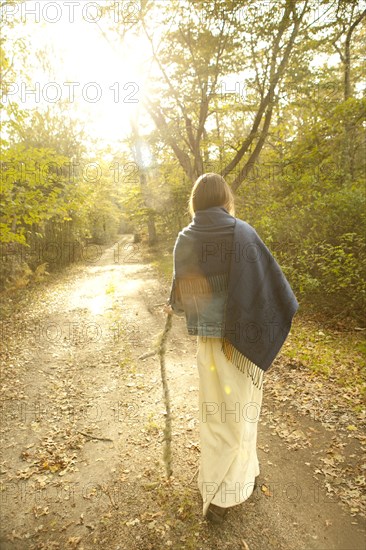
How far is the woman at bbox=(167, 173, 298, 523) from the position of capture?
252cm

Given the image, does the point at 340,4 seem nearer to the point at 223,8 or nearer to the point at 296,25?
the point at 296,25

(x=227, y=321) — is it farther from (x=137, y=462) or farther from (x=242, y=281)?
(x=137, y=462)

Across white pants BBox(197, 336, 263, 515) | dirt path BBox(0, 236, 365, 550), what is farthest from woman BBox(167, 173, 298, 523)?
dirt path BBox(0, 236, 365, 550)

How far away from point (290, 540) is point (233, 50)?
962 cm

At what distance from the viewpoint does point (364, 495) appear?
2992 mm

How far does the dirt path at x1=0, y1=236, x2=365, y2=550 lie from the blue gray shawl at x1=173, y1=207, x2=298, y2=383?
1.28m

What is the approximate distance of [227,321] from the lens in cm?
258

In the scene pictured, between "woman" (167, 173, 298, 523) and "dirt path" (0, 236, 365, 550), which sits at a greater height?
"woman" (167, 173, 298, 523)

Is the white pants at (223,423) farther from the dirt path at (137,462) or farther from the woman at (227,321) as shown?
the dirt path at (137,462)

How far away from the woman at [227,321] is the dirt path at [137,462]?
420 mm

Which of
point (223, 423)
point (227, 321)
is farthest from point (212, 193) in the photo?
point (223, 423)

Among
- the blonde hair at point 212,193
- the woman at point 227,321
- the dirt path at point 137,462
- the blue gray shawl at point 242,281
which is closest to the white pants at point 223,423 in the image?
the woman at point 227,321

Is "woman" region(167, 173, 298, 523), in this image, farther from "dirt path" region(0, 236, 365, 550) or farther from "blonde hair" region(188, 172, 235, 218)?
"dirt path" region(0, 236, 365, 550)

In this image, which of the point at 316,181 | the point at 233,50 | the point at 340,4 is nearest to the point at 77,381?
the point at 316,181
